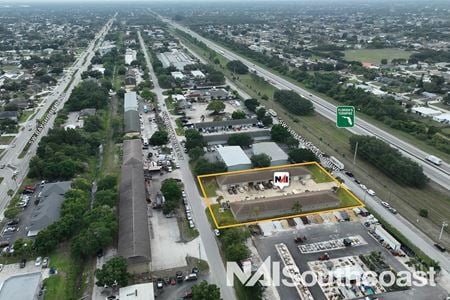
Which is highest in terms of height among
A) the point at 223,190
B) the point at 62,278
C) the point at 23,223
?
the point at 223,190

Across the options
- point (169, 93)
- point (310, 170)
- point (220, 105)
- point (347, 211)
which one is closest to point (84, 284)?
point (347, 211)

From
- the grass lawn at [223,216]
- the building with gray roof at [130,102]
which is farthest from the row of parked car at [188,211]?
the building with gray roof at [130,102]

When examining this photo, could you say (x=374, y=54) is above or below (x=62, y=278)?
above

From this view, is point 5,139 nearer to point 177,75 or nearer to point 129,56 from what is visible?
point 177,75

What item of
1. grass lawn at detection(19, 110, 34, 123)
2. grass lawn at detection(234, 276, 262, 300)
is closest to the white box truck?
grass lawn at detection(234, 276, 262, 300)

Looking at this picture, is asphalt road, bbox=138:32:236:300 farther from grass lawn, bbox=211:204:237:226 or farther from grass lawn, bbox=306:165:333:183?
grass lawn, bbox=306:165:333:183

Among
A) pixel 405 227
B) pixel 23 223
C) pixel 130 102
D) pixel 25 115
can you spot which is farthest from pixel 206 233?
pixel 25 115

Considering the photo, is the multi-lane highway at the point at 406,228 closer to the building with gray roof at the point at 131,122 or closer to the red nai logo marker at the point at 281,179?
the red nai logo marker at the point at 281,179

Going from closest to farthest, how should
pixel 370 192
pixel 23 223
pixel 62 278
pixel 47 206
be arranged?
pixel 62 278
pixel 23 223
pixel 47 206
pixel 370 192
